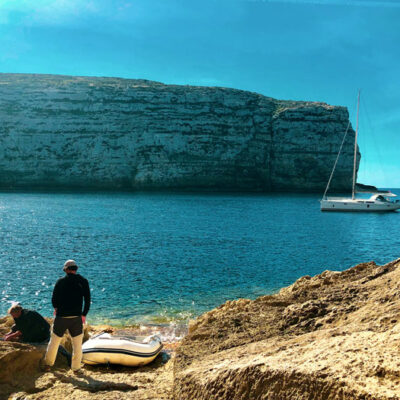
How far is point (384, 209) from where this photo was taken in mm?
57625

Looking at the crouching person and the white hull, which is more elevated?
the white hull

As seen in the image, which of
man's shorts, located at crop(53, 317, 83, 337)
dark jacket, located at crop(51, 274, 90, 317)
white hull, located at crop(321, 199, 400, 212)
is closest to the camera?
dark jacket, located at crop(51, 274, 90, 317)

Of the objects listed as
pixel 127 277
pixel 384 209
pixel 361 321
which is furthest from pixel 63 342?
pixel 384 209

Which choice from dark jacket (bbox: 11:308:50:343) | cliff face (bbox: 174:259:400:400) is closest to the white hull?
cliff face (bbox: 174:259:400:400)

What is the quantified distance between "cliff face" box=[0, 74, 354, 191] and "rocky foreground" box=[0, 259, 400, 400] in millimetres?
90017

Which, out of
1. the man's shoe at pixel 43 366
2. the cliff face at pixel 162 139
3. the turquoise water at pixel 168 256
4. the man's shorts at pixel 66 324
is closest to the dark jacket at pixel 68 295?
the man's shorts at pixel 66 324

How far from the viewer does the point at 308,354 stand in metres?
3.82

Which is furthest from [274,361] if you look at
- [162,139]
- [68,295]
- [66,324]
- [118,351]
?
[162,139]

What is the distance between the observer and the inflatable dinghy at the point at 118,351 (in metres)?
7.48

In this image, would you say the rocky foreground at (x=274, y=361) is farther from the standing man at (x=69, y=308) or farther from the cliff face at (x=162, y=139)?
the cliff face at (x=162, y=139)

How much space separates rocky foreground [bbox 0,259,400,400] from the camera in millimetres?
3344

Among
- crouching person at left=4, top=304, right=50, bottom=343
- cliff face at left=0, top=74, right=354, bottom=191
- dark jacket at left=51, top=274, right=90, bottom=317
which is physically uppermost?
cliff face at left=0, top=74, right=354, bottom=191

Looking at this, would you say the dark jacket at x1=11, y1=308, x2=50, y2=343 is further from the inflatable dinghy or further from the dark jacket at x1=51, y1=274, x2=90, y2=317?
the dark jacket at x1=51, y1=274, x2=90, y2=317

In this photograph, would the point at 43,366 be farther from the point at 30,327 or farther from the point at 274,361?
the point at 274,361
